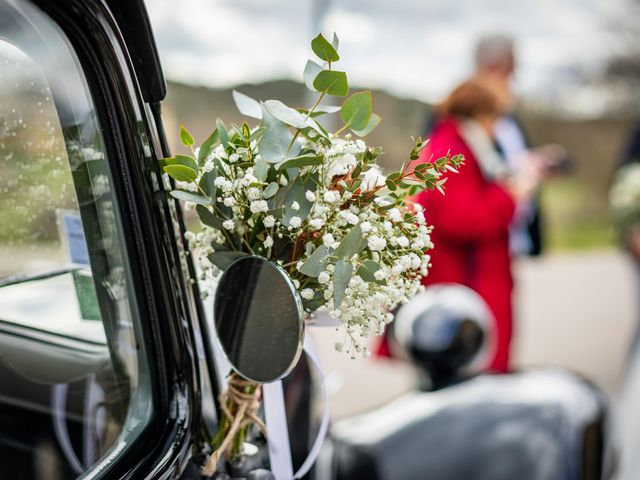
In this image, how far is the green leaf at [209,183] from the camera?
106cm

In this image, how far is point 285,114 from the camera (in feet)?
3.45

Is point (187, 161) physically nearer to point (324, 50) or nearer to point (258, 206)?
point (258, 206)

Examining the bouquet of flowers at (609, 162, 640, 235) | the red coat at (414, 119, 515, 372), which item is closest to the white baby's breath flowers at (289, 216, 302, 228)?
the red coat at (414, 119, 515, 372)

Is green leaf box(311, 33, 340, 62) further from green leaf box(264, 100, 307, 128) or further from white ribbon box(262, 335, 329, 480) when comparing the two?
white ribbon box(262, 335, 329, 480)

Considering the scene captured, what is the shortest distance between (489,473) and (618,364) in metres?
4.41

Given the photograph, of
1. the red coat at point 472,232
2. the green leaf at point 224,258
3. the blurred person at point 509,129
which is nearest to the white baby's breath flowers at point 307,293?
the green leaf at point 224,258

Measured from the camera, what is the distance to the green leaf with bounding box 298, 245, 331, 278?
3.33 ft

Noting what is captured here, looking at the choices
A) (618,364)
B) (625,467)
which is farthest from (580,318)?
(625,467)

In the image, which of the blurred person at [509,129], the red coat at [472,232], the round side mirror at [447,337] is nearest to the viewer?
the round side mirror at [447,337]

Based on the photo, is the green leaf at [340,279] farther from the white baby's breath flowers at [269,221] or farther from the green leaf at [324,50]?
the green leaf at [324,50]

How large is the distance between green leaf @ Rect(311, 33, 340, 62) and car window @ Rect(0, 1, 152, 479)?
0.35m

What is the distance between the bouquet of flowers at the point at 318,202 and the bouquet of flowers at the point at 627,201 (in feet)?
10.5

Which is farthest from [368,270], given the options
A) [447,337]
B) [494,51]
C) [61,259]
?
[494,51]

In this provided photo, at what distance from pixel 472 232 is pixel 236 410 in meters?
2.23
